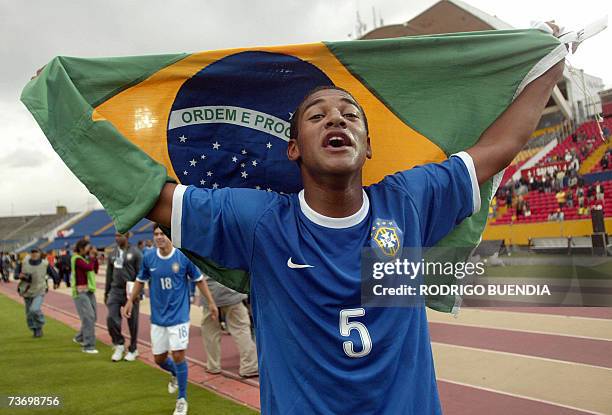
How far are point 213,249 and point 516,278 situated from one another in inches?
56.7

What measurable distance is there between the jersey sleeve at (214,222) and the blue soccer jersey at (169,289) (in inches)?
152

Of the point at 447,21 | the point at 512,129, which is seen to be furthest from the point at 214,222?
the point at 447,21

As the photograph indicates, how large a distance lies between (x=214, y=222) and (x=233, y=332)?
4.95 metres

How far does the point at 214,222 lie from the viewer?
1.72 m

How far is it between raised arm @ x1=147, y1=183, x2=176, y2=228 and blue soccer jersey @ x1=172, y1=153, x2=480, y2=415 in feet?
0.15

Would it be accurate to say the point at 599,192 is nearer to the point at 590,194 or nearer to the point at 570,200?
the point at 590,194

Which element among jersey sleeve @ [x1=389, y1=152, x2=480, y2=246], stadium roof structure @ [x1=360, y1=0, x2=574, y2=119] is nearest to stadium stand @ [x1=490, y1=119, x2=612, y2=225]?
stadium roof structure @ [x1=360, y1=0, x2=574, y2=119]

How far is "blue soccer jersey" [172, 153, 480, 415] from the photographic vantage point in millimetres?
1577

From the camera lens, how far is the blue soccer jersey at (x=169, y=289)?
544cm

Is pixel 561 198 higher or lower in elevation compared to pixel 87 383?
higher

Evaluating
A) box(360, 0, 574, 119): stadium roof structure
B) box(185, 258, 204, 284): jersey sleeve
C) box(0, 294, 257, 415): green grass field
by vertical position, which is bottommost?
box(0, 294, 257, 415): green grass field

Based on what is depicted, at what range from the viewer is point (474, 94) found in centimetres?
236

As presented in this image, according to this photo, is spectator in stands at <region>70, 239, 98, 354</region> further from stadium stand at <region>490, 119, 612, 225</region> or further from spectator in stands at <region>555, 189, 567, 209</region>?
spectator in stands at <region>555, 189, 567, 209</region>

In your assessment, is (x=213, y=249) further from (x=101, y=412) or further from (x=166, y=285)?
(x=101, y=412)
